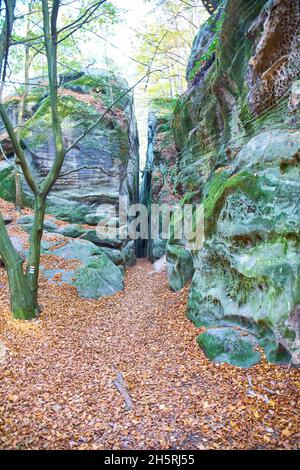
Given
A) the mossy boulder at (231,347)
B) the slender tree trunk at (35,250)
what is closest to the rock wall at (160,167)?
the slender tree trunk at (35,250)

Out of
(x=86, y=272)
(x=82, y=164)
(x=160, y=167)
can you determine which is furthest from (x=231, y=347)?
(x=160, y=167)

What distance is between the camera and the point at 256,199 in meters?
5.76

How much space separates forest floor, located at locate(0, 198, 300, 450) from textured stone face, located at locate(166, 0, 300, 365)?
1.78 ft

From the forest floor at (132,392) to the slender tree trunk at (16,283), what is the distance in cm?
27

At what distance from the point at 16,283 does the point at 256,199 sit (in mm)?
5524

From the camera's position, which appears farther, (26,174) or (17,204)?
(17,204)

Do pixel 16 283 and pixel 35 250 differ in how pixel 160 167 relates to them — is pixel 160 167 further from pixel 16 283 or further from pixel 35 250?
pixel 16 283

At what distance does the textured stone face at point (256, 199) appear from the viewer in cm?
492

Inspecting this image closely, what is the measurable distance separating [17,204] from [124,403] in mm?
12458

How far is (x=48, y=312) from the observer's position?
7.48 m

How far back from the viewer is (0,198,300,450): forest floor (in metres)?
3.59
